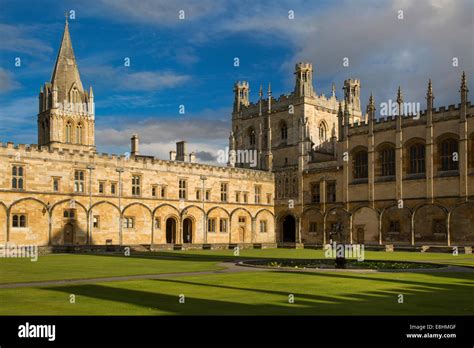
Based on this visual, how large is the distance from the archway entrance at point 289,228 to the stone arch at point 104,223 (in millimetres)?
21980

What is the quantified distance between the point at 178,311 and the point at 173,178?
144 feet

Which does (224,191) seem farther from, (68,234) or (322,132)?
(68,234)

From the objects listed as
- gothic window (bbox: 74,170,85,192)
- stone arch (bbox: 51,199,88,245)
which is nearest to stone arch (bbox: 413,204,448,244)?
stone arch (bbox: 51,199,88,245)

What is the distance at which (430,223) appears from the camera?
51.4m

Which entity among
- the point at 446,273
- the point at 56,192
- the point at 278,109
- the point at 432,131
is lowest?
the point at 446,273

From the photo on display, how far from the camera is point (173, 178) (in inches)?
2213

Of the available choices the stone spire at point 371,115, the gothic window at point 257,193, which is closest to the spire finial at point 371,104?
the stone spire at point 371,115

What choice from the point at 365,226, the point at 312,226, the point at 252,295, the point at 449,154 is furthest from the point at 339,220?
the point at 252,295

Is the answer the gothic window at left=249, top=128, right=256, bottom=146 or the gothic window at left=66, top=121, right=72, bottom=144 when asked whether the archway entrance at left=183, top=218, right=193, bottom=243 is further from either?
the gothic window at left=66, top=121, right=72, bottom=144

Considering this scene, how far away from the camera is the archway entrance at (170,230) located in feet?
187

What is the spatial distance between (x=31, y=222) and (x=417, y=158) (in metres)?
34.6

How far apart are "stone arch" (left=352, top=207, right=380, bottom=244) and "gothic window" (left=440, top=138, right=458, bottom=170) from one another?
814 centimetres
